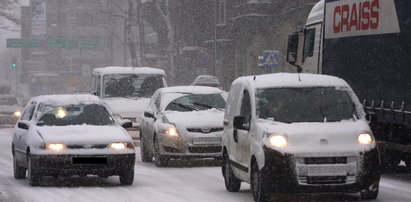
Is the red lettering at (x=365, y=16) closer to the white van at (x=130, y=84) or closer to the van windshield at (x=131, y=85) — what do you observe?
the white van at (x=130, y=84)

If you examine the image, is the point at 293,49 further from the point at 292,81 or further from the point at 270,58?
the point at 270,58

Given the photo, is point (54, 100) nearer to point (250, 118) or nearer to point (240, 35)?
point (250, 118)

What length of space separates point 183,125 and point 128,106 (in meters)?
7.43

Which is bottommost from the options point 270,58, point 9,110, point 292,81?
point 9,110

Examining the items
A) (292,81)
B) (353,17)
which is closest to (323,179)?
(292,81)

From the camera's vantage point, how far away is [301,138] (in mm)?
12117

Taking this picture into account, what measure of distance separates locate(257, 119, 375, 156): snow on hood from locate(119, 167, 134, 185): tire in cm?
325

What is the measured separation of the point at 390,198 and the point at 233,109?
247 centimetres

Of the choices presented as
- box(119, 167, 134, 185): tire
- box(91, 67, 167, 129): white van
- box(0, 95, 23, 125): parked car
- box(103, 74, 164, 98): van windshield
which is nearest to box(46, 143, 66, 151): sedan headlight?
box(119, 167, 134, 185): tire

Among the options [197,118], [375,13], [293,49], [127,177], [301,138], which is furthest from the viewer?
[293,49]

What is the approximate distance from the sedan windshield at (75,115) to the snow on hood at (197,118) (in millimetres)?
2972

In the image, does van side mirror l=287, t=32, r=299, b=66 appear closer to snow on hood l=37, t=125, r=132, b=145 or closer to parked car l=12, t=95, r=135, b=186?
parked car l=12, t=95, r=135, b=186

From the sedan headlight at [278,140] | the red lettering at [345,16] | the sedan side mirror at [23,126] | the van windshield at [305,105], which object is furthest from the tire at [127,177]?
the red lettering at [345,16]

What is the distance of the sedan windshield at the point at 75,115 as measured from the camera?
16.2 m
